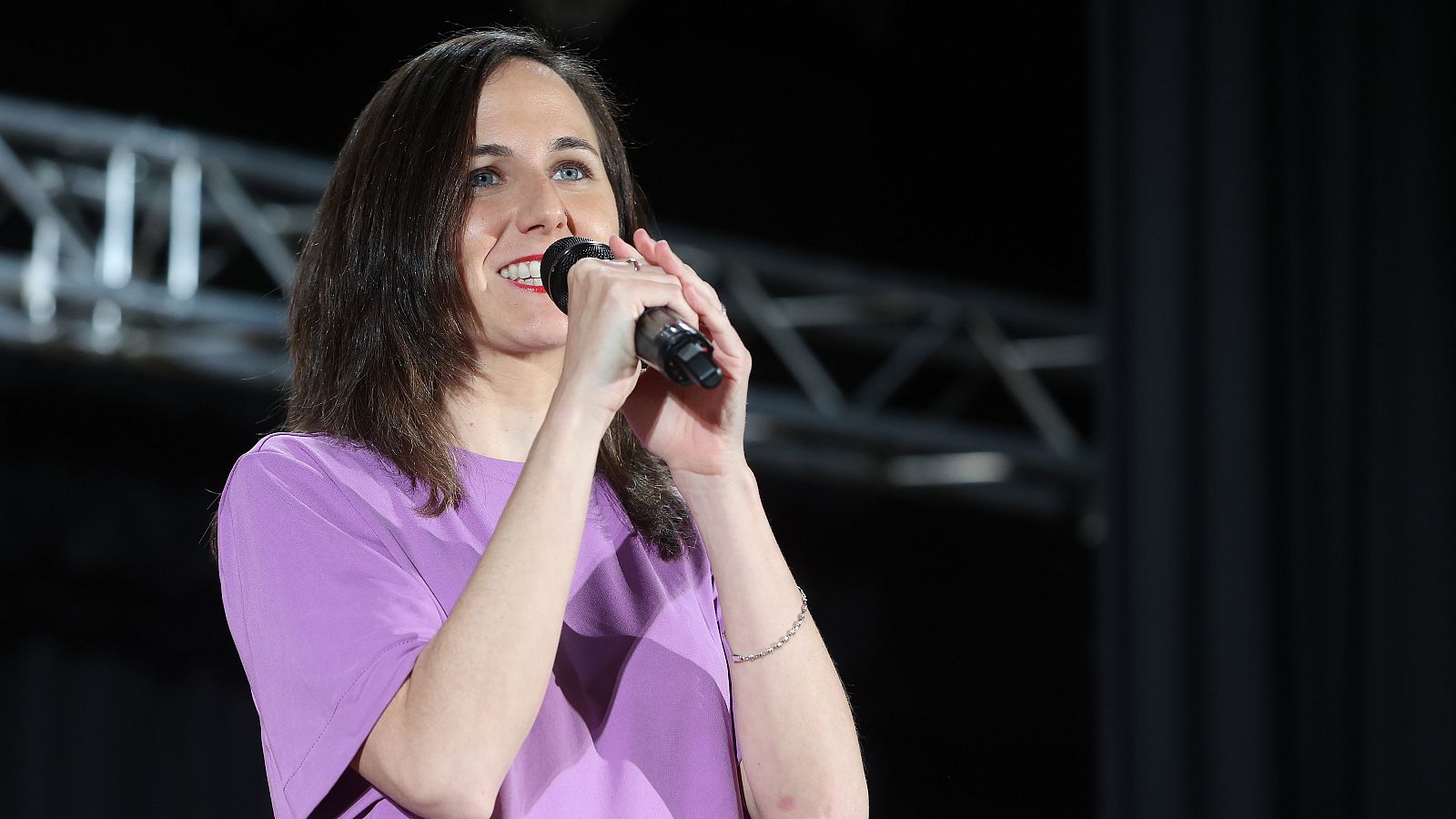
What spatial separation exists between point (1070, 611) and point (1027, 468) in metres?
1.16

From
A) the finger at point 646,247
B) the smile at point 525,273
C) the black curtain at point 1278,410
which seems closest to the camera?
the finger at point 646,247

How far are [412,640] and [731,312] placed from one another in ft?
12.2

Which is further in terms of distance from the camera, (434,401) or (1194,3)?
(1194,3)

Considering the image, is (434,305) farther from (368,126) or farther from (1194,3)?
(1194,3)

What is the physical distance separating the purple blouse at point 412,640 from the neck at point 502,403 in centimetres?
3

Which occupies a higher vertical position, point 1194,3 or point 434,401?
point 1194,3

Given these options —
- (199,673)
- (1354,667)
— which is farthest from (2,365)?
(1354,667)

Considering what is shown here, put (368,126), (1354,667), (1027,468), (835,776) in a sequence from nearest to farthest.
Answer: (835,776), (368,126), (1354,667), (1027,468)

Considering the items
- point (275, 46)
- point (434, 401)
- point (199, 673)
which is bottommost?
point (199, 673)

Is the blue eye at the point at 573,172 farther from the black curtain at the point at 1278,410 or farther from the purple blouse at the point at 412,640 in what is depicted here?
the black curtain at the point at 1278,410

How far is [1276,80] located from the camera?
219cm

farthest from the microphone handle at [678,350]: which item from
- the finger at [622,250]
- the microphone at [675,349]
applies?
the finger at [622,250]

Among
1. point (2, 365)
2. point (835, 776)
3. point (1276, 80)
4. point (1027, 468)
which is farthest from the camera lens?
point (1027, 468)

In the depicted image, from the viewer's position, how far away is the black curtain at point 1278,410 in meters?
2.03
